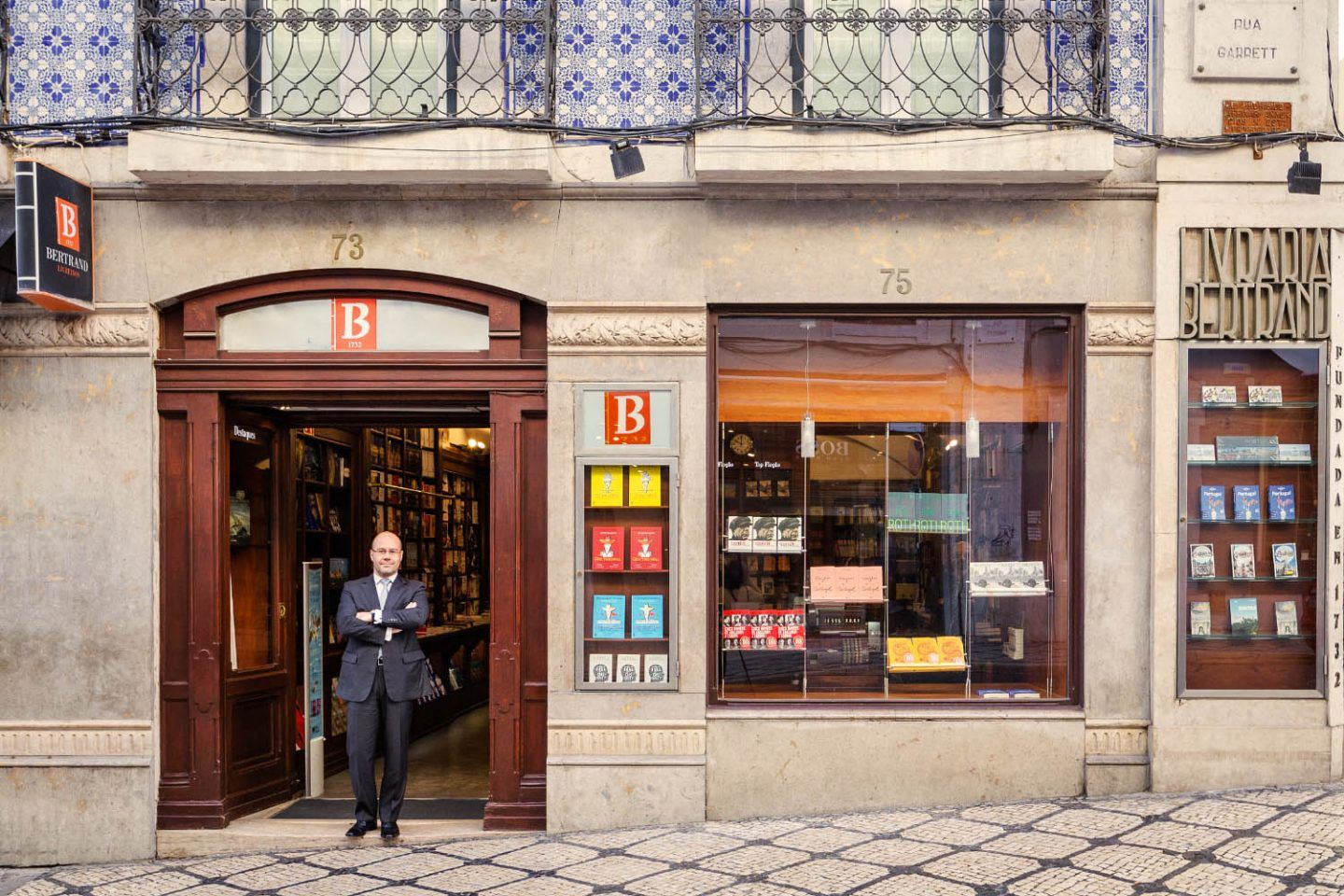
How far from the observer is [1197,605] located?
25.5 feet

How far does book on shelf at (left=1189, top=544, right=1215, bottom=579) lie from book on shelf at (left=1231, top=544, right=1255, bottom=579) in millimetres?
182

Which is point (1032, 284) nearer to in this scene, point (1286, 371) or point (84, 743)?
point (1286, 371)

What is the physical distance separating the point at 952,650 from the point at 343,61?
573cm

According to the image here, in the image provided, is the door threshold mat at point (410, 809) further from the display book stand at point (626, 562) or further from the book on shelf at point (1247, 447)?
the book on shelf at point (1247, 447)

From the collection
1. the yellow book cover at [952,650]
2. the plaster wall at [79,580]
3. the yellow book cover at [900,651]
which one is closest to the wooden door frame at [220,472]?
the plaster wall at [79,580]

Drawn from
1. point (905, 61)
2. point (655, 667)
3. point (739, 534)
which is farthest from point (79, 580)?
point (905, 61)

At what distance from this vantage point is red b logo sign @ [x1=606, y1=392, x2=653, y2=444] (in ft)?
25.1

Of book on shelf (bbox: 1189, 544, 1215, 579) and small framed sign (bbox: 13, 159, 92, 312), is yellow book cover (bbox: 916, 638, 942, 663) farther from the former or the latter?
small framed sign (bbox: 13, 159, 92, 312)

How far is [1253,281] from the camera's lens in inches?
300

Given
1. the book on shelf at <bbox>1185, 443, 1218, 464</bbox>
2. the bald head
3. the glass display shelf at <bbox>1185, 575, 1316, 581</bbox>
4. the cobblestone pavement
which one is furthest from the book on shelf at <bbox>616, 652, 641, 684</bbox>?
the book on shelf at <bbox>1185, 443, 1218, 464</bbox>

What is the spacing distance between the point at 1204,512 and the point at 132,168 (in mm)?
7260

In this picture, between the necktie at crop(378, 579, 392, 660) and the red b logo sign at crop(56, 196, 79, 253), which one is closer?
the red b logo sign at crop(56, 196, 79, 253)

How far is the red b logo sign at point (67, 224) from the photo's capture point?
7.19 metres

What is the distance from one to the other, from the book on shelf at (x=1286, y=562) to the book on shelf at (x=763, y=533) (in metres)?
3.34
